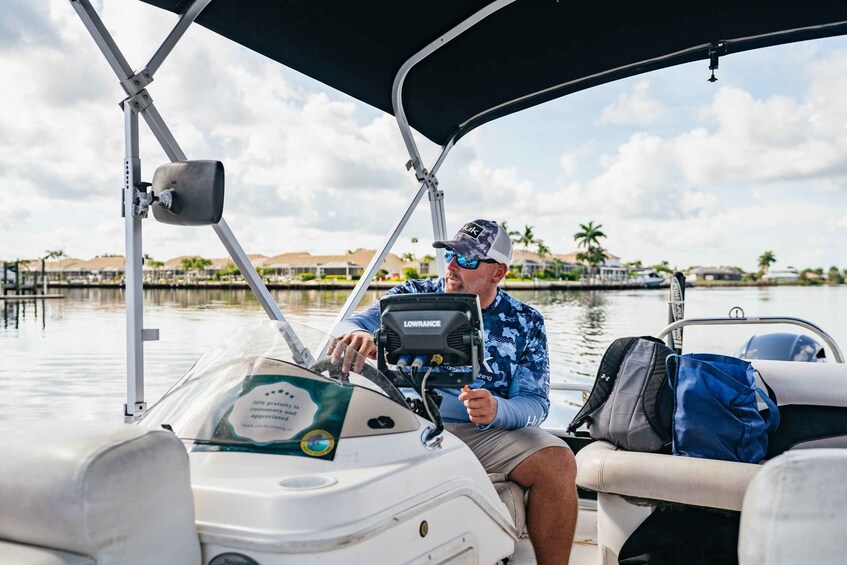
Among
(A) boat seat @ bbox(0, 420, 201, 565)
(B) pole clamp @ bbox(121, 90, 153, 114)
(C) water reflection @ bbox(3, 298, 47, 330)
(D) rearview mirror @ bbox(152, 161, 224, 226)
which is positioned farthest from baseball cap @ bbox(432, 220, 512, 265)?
(C) water reflection @ bbox(3, 298, 47, 330)

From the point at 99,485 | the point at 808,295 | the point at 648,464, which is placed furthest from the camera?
the point at 808,295

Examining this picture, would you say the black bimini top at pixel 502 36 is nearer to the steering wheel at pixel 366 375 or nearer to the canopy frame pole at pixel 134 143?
the canopy frame pole at pixel 134 143

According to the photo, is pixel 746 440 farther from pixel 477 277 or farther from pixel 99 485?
pixel 99 485

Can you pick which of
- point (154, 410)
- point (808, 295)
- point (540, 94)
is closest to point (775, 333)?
point (540, 94)

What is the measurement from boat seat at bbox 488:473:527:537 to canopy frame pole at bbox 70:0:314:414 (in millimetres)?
1176

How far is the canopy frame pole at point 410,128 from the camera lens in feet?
9.69

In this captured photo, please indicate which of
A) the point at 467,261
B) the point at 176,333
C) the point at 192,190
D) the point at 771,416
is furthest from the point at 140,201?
the point at 176,333

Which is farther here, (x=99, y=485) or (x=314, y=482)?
(x=314, y=482)

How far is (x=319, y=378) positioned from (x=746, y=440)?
169 cm

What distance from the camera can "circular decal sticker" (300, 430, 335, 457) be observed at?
144cm

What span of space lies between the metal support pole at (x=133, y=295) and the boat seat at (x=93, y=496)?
1.19 meters

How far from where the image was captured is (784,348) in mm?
3725

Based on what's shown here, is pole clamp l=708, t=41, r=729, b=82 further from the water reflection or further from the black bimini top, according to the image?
the water reflection

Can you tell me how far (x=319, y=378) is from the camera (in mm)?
1585
